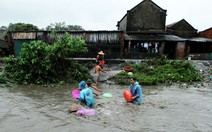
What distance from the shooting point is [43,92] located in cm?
1116

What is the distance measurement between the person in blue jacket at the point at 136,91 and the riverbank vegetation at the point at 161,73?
485 cm

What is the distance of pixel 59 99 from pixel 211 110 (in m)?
6.13

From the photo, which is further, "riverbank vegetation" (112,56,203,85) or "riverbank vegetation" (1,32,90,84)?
"riverbank vegetation" (112,56,203,85)

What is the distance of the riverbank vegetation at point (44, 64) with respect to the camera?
519 inches

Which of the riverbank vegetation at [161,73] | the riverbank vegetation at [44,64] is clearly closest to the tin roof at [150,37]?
the riverbank vegetation at [161,73]

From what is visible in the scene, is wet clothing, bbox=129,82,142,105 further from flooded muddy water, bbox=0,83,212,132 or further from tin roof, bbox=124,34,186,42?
tin roof, bbox=124,34,186,42

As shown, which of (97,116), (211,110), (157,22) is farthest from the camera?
(157,22)

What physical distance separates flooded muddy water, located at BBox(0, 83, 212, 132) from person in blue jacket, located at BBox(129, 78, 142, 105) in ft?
0.83

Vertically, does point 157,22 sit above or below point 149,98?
above

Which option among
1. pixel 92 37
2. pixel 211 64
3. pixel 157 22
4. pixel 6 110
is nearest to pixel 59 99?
pixel 6 110

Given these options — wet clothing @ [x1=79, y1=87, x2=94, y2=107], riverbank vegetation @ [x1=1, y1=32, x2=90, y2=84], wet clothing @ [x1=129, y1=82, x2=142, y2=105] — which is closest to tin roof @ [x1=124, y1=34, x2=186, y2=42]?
riverbank vegetation @ [x1=1, y1=32, x2=90, y2=84]

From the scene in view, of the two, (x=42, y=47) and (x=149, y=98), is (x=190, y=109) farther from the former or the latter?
(x=42, y=47)

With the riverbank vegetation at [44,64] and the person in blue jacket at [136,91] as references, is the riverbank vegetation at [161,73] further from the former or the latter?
the person in blue jacket at [136,91]

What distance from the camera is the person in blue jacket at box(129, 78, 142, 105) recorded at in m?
8.64
